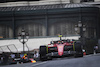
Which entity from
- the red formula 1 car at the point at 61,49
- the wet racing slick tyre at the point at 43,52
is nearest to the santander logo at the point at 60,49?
the red formula 1 car at the point at 61,49

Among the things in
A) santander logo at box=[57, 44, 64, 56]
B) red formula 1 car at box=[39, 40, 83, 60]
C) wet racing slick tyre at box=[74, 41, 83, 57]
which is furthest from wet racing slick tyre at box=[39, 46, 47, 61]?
wet racing slick tyre at box=[74, 41, 83, 57]

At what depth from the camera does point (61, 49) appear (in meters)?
16.2

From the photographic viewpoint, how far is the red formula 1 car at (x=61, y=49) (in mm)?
15977

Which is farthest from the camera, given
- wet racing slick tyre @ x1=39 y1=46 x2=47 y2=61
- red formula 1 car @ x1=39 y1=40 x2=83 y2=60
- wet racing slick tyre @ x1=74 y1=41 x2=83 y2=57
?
wet racing slick tyre @ x1=74 y1=41 x2=83 y2=57

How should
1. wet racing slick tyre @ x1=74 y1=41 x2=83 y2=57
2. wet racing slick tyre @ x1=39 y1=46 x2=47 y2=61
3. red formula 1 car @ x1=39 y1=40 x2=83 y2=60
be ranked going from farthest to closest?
wet racing slick tyre @ x1=74 y1=41 x2=83 y2=57, red formula 1 car @ x1=39 y1=40 x2=83 y2=60, wet racing slick tyre @ x1=39 y1=46 x2=47 y2=61

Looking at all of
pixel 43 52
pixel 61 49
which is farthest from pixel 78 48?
pixel 43 52

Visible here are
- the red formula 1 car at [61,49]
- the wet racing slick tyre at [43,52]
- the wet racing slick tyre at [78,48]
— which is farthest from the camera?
the wet racing slick tyre at [78,48]

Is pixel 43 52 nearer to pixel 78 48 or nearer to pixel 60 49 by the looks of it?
pixel 60 49

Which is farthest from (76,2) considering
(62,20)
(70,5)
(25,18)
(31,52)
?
(31,52)

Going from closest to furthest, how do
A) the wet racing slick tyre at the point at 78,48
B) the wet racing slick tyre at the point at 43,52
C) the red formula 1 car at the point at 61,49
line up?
the wet racing slick tyre at the point at 43,52, the red formula 1 car at the point at 61,49, the wet racing slick tyre at the point at 78,48

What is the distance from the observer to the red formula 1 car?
52.4ft

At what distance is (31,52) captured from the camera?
2616cm

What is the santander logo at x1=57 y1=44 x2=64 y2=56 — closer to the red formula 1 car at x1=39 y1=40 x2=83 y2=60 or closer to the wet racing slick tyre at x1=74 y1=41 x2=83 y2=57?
the red formula 1 car at x1=39 y1=40 x2=83 y2=60

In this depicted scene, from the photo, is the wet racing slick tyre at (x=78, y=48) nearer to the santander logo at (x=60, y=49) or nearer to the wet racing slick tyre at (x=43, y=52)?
the santander logo at (x=60, y=49)
